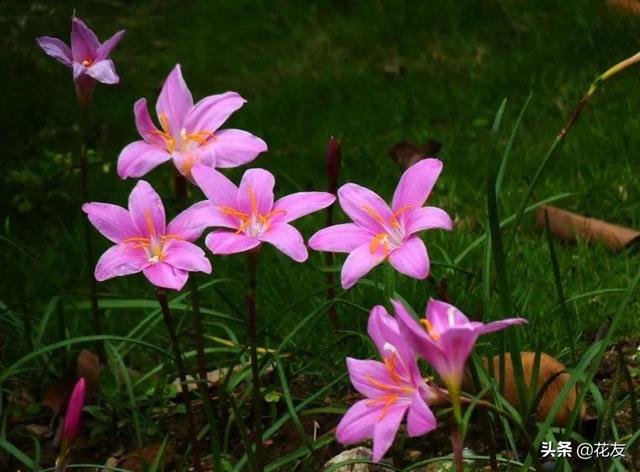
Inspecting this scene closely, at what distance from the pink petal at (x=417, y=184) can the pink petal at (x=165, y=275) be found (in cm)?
34

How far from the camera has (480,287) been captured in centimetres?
289

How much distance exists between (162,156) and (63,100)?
3791 mm

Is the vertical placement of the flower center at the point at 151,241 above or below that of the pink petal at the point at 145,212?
below

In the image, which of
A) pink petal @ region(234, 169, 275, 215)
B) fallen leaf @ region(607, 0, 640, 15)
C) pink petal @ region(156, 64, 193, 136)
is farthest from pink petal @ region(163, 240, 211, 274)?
fallen leaf @ region(607, 0, 640, 15)

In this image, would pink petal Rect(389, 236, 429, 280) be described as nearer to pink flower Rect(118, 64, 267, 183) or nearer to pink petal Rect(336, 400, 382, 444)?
pink petal Rect(336, 400, 382, 444)

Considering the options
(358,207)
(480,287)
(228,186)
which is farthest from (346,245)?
(480,287)

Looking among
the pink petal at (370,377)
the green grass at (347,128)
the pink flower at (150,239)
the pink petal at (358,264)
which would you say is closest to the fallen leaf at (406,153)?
the green grass at (347,128)

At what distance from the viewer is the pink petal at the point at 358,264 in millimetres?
1709

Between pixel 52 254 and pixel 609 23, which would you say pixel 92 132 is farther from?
pixel 609 23

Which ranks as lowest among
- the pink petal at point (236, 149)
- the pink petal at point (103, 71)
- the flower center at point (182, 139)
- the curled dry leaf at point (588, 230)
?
the curled dry leaf at point (588, 230)

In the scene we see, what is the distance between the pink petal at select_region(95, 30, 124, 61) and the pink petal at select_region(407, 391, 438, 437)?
1030 millimetres

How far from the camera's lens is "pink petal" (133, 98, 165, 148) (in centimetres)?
192

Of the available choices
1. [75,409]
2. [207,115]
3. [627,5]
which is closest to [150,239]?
[207,115]

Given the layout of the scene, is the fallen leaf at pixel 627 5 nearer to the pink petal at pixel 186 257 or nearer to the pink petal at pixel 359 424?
the pink petal at pixel 186 257
